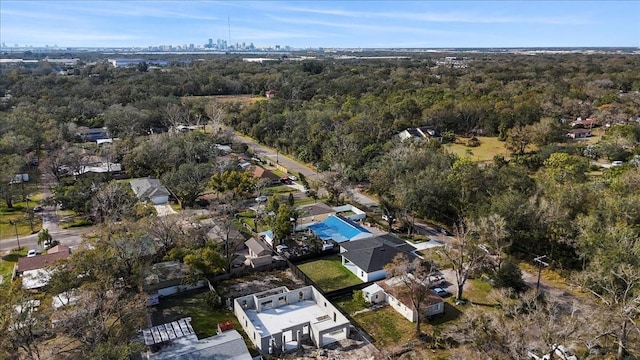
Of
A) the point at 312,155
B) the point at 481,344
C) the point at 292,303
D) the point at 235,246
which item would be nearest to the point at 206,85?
the point at 312,155

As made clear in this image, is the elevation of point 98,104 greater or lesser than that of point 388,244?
greater

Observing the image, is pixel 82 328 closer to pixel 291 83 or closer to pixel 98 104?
pixel 98 104

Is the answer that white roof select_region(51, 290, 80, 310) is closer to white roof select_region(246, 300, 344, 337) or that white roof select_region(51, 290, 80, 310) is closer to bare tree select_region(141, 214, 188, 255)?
bare tree select_region(141, 214, 188, 255)

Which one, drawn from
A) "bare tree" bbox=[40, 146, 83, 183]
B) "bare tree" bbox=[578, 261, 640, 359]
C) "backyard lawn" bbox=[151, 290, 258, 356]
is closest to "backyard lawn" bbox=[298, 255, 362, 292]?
"backyard lawn" bbox=[151, 290, 258, 356]

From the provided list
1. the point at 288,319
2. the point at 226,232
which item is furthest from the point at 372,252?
the point at 226,232

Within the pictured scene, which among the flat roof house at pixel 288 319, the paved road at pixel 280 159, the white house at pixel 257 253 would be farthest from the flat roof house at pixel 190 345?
the paved road at pixel 280 159

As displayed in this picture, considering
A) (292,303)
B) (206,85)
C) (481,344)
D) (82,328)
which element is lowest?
(292,303)
